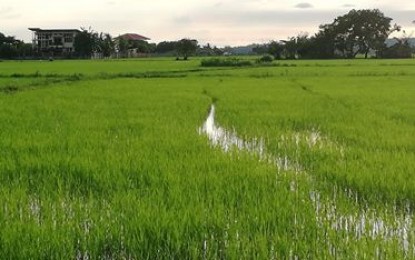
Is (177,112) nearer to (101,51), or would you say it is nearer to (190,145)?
(190,145)

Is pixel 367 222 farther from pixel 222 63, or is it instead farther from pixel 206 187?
pixel 222 63

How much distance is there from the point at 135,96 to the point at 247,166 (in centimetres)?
697

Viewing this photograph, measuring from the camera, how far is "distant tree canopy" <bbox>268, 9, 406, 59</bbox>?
149 ft

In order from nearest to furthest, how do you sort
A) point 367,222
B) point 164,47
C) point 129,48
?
point 367,222
point 129,48
point 164,47

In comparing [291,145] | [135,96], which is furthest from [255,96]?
[291,145]

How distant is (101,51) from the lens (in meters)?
52.6

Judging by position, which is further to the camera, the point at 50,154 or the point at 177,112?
the point at 177,112

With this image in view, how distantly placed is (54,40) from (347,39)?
29.1 metres

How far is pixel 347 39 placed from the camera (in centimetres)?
4600

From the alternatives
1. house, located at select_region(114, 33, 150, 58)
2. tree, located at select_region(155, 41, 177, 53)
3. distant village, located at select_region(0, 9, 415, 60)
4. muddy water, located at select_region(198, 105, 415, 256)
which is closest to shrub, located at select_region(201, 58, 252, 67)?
distant village, located at select_region(0, 9, 415, 60)

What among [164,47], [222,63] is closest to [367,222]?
[222,63]

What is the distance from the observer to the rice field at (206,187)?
2555 millimetres

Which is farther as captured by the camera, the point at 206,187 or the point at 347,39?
the point at 347,39

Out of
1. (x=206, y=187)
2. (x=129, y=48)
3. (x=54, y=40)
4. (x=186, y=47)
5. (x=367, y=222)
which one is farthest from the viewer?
(x=129, y=48)
